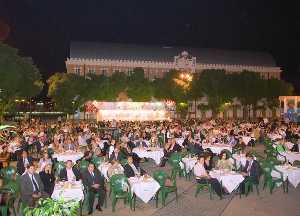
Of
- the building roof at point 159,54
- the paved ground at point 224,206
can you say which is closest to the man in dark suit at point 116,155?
the paved ground at point 224,206

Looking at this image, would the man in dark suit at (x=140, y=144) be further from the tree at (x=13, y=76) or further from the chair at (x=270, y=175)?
the tree at (x=13, y=76)

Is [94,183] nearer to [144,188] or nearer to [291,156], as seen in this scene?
[144,188]

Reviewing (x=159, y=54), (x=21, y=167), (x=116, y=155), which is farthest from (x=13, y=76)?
(x=159, y=54)

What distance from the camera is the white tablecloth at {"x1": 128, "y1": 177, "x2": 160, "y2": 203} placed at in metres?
10.8

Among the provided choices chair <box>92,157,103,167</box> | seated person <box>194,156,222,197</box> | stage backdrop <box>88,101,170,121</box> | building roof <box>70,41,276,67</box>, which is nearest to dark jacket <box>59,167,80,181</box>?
chair <box>92,157,103,167</box>

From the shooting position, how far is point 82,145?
67.8 ft

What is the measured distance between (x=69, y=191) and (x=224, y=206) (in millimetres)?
4324

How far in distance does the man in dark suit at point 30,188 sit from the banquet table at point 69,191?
1.36 feet

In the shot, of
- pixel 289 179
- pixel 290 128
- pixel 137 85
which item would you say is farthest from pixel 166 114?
pixel 289 179

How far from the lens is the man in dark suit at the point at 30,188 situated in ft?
32.8

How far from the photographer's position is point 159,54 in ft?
250

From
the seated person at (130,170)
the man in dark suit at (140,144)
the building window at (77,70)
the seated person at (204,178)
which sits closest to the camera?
the seated person at (204,178)

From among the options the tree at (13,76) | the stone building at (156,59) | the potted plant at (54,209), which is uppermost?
the stone building at (156,59)

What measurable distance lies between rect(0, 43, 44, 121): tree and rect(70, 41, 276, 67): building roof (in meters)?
23.2
